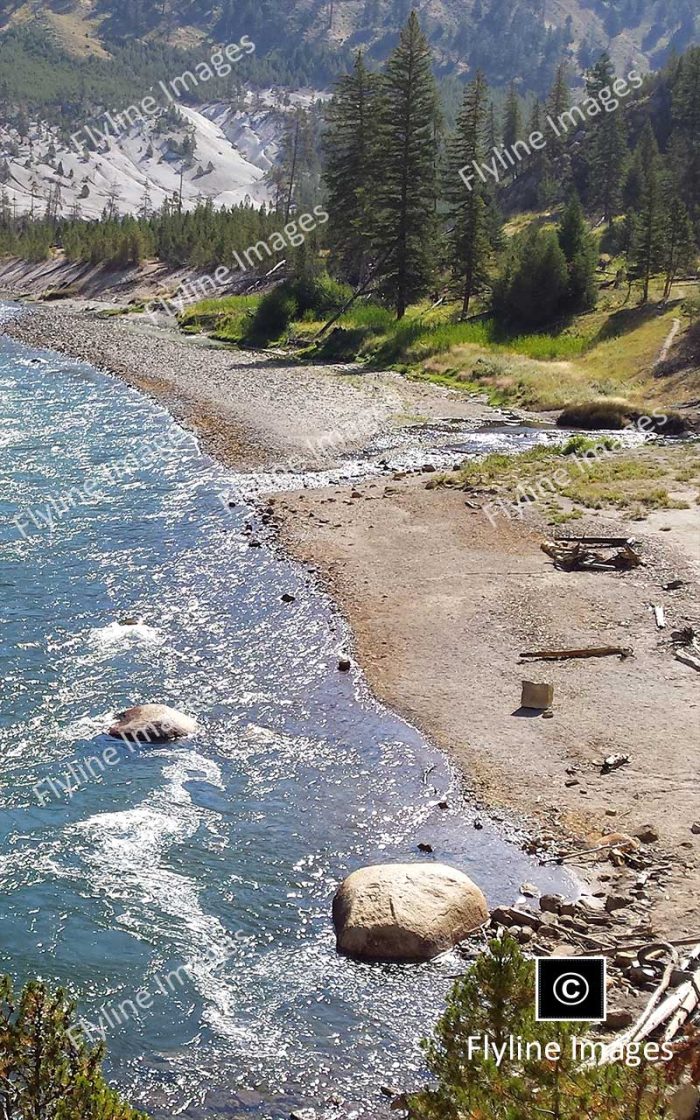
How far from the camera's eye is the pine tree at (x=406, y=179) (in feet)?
227

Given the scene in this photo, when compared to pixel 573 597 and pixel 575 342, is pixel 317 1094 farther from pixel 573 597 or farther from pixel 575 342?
pixel 575 342

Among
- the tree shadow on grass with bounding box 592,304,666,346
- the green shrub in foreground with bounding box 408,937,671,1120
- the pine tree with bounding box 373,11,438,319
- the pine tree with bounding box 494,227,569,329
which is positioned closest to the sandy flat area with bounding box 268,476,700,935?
the green shrub in foreground with bounding box 408,937,671,1120

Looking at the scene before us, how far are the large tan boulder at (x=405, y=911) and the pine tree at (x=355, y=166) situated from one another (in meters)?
63.1

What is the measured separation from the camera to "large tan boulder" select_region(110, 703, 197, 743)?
19.4m

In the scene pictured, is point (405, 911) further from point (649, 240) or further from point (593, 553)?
point (649, 240)

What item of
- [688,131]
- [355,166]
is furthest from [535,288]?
[688,131]

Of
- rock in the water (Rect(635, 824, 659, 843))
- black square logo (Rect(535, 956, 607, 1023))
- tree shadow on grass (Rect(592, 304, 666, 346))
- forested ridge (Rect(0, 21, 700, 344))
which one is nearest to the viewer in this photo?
black square logo (Rect(535, 956, 607, 1023))

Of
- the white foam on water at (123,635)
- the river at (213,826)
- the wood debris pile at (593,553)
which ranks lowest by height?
the wood debris pile at (593,553)

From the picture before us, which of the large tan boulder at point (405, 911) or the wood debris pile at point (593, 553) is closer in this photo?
the large tan boulder at point (405, 911)

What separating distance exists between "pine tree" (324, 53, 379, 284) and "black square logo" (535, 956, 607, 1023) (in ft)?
230

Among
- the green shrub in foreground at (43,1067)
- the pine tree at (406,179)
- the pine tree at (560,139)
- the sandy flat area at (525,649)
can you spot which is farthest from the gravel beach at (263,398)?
the pine tree at (560,139)

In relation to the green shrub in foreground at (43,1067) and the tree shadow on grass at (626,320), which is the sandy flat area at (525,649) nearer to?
the green shrub in foreground at (43,1067)

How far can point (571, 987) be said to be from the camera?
254 inches

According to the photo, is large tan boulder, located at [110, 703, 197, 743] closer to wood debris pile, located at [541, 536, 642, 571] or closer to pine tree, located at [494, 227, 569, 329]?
wood debris pile, located at [541, 536, 642, 571]
